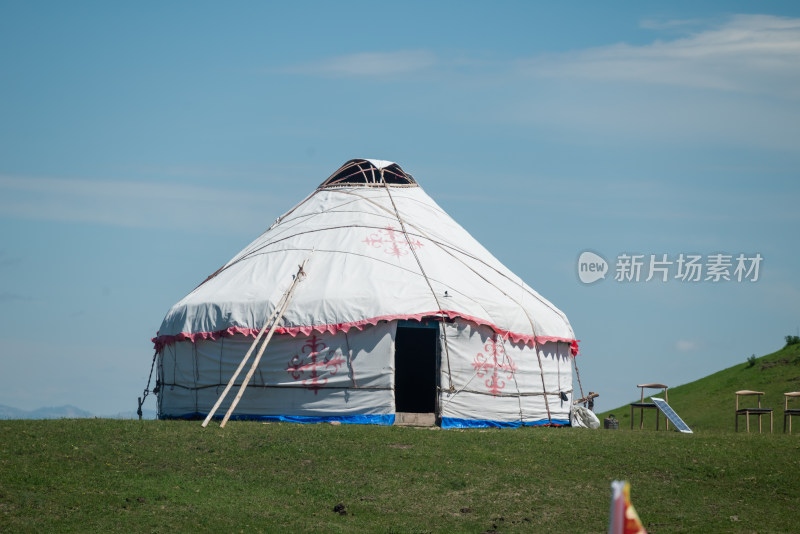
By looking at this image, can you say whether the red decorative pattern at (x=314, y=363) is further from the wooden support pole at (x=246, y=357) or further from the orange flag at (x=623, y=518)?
the orange flag at (x=623, y=518)

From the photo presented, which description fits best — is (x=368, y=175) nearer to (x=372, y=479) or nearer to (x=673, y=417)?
(x=673, y=417)

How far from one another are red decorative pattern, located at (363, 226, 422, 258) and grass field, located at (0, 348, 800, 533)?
4.35 meters

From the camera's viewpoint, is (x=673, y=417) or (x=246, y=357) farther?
(x=673, y=417)

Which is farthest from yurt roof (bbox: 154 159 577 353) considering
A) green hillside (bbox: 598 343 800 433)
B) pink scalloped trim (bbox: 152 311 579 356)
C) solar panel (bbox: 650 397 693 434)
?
green hillside (bbox: 598 343 800 433)

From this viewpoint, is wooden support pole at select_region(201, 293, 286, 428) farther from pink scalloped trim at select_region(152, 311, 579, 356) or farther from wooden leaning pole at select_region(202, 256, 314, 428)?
pink scalloped trim at select_region(152, 311, 579, 356)

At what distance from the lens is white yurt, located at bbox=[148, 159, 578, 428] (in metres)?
16.2

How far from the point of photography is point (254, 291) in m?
17.2

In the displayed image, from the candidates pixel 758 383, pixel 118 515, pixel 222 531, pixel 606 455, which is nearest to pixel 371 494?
pixel 222 531

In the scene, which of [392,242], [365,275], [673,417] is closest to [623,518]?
[365,275]

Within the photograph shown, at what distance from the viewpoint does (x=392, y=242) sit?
18.5 metres

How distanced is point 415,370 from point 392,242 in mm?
4021

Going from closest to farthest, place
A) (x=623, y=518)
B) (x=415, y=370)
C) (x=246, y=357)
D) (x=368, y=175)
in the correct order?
(x=623, y=518) → (x=246, y=357) → (x=368, y=175) → (x=415, y=370)

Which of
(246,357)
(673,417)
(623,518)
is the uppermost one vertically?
(246,357)

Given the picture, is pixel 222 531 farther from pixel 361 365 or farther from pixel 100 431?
pixel 361 365
